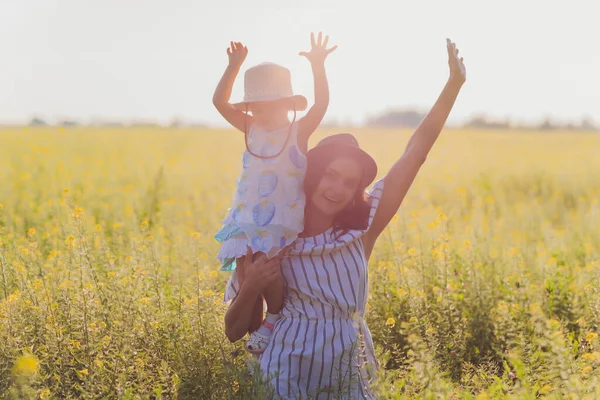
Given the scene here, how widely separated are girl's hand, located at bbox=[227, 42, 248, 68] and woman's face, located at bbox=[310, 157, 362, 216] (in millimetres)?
583

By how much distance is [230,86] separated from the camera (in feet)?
8.98

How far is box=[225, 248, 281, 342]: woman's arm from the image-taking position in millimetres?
2535

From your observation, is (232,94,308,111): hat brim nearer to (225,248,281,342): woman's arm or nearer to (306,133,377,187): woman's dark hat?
(306,133,377,187): woman's dark hat

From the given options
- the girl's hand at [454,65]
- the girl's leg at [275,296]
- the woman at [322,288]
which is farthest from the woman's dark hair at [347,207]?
the girl's hand at [454,65]

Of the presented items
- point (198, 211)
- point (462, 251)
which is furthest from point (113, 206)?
point (462, 251)

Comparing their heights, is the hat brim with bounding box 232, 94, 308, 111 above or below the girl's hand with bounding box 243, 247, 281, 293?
above

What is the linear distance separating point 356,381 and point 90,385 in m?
1.04

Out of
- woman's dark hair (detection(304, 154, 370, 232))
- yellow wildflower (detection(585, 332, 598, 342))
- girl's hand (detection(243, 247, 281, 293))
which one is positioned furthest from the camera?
yellow wildflower (detection(585, 332, 598, 342))

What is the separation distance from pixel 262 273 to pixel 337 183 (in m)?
0.46

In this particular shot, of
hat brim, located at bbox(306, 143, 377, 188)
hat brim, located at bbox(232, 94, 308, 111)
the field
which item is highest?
hat brim, located at bbox(232, 94, 308, 111)

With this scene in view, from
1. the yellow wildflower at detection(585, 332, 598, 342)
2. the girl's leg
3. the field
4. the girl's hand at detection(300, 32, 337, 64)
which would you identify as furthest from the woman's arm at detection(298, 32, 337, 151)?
the yellow wildflower at detection(585, 332, 598, 342)

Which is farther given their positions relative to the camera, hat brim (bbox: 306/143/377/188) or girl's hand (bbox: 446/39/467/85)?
girl's hand (bbox: 446/39/467/85)

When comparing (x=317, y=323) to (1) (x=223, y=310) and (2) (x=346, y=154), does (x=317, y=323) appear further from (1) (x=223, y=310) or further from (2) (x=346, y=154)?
(2) (x=346, y=154)

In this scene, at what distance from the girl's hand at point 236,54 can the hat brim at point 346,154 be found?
48 cm
